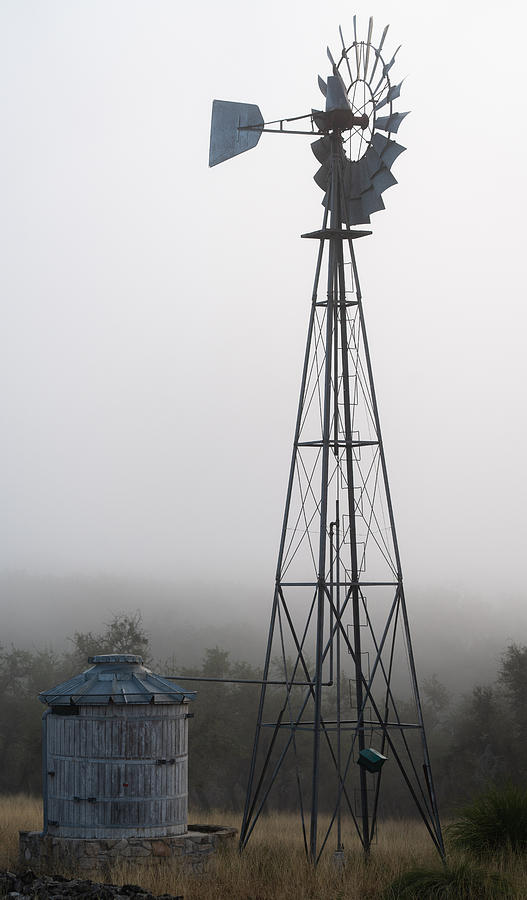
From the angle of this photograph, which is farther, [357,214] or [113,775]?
[357,214]

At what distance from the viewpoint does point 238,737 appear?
41.3m

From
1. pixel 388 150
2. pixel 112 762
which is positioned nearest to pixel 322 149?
pixel 388 150

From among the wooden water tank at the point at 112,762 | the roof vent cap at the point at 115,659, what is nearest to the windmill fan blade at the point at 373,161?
the roof vent cap at the point at 115,659

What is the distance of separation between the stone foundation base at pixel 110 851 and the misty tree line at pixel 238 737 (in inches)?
661

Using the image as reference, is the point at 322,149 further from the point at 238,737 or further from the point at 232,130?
the point at 238,737

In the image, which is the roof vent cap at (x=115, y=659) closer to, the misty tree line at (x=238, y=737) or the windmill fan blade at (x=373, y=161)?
the windmill fan blade at (x=373, y=161)

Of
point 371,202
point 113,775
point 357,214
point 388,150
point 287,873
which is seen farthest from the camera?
point 357,214

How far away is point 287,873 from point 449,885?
10.5ft

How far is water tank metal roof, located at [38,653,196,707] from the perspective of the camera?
21.3 metres

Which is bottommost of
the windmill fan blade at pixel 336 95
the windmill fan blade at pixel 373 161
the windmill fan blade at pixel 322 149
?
the windmill fan blade at pixel 373 161

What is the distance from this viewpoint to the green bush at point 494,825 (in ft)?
67.2

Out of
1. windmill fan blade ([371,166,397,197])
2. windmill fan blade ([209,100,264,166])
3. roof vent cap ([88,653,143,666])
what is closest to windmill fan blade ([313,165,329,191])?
windmill fan blade ([371,166,397,197])

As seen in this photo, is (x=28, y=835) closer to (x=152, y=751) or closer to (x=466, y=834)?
(x=152, y=751)

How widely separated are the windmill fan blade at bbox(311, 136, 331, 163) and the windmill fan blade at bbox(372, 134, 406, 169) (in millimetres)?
1091
